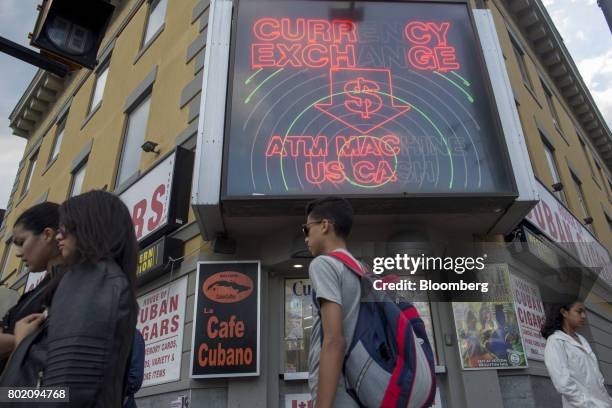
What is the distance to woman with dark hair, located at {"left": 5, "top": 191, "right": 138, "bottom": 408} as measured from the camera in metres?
1.30

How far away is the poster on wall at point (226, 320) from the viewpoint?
15.3 ft

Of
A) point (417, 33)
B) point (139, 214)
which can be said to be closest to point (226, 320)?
point (139, 214)

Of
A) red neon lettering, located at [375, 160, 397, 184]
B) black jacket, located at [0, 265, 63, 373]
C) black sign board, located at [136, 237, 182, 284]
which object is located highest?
red neon lettering, located at [375, 160, 397, 184]

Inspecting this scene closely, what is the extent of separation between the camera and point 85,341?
1328mm

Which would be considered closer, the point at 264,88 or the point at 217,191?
the point at 217,191

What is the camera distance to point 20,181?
55.9ft

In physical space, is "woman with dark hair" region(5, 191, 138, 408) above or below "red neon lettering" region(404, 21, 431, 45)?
below

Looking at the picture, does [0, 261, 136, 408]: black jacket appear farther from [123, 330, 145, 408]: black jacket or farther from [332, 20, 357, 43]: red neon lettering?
[332, 20, 357, 43]: red neon lettering

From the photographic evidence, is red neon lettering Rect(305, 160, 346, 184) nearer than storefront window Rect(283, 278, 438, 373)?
Yes

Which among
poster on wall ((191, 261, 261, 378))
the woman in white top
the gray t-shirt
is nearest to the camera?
the gray t-shirt

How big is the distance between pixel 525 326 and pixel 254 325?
3.30 metres

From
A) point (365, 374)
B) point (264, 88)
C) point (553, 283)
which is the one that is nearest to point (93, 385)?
point (365, 374)

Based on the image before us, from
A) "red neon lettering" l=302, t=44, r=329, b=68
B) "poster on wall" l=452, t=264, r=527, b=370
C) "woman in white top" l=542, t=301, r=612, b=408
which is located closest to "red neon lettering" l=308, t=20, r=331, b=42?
"red neon lettering" l=302, t=44, r=329, b=68

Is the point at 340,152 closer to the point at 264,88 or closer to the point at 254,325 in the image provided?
the point at 264,88
